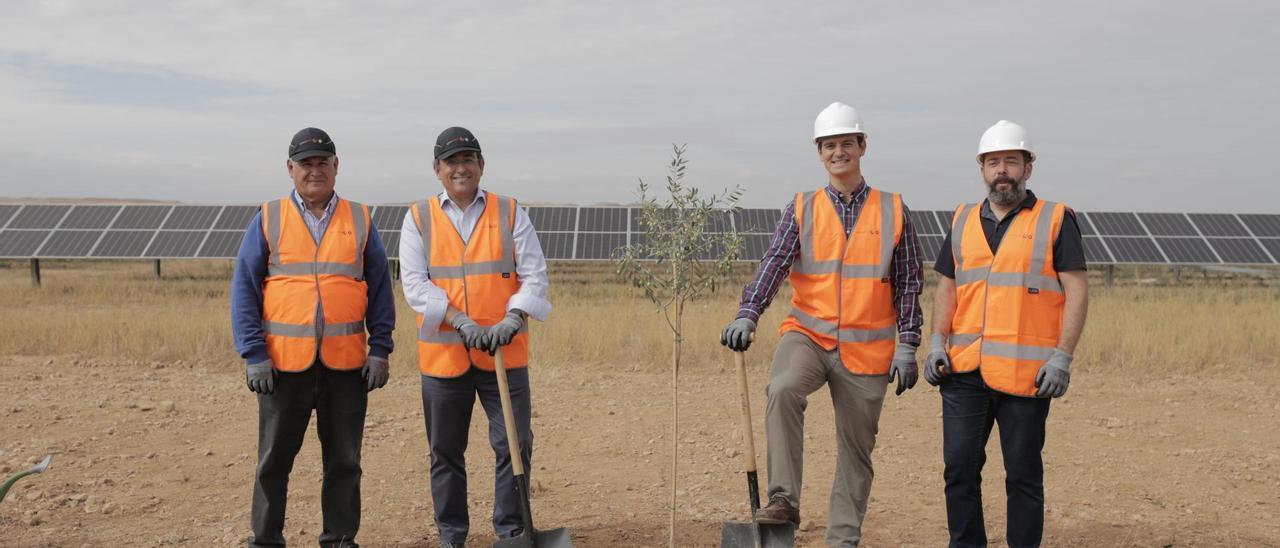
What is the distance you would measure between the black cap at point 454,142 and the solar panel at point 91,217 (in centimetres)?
1980

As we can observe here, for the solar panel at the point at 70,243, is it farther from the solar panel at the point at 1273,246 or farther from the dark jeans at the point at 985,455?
the solar panel at the point at 1273,246

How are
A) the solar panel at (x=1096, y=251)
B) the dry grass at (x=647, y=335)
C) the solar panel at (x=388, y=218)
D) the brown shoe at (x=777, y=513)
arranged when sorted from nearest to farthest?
the brown shoe at (x=777, y=513), the dry grass at (x=647, y=335), the solar panel at (x=1096, y=251), the solar panel at (x=388, y=218)

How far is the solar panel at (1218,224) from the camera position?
2103cm

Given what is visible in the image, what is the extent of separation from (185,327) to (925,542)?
354 inches

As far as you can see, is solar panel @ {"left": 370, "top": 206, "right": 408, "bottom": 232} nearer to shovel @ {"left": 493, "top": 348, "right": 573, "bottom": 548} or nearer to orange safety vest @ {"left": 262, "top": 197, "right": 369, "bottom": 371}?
orange safety vest @ {"left": 262, "top": 197, "right": 369, "bottom": 371}

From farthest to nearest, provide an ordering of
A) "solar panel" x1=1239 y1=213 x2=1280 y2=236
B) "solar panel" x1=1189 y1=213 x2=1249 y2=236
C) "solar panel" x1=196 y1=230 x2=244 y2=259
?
1. "solar panel" x1=1239 y1=213 x2=1280 y2=236
2. "solar panel" x1=1189 y1=213 x2=1249 y2=236
3. "solar panel" x1=196 y1=230 x2=244 y2=259

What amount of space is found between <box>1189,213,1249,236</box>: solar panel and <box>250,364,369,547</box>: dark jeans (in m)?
20.6

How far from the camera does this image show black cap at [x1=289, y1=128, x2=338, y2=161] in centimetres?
460

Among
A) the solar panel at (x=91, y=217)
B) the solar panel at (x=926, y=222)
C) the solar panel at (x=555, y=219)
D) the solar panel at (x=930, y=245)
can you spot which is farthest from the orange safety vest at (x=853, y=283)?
the solar panel at (x=91, y=217)

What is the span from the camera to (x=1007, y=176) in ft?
14.4

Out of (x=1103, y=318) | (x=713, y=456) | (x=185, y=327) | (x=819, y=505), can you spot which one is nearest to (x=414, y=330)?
(x=185, y=327)

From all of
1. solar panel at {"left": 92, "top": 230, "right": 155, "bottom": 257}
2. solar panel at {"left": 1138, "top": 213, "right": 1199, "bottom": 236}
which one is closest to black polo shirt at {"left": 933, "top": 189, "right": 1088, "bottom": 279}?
solar panel at {"left": 1138, "top": 213, "right": 1199, "bottom": 236}

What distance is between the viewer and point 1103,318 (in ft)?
40.3

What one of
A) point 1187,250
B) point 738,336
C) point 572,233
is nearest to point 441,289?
point 738,336
